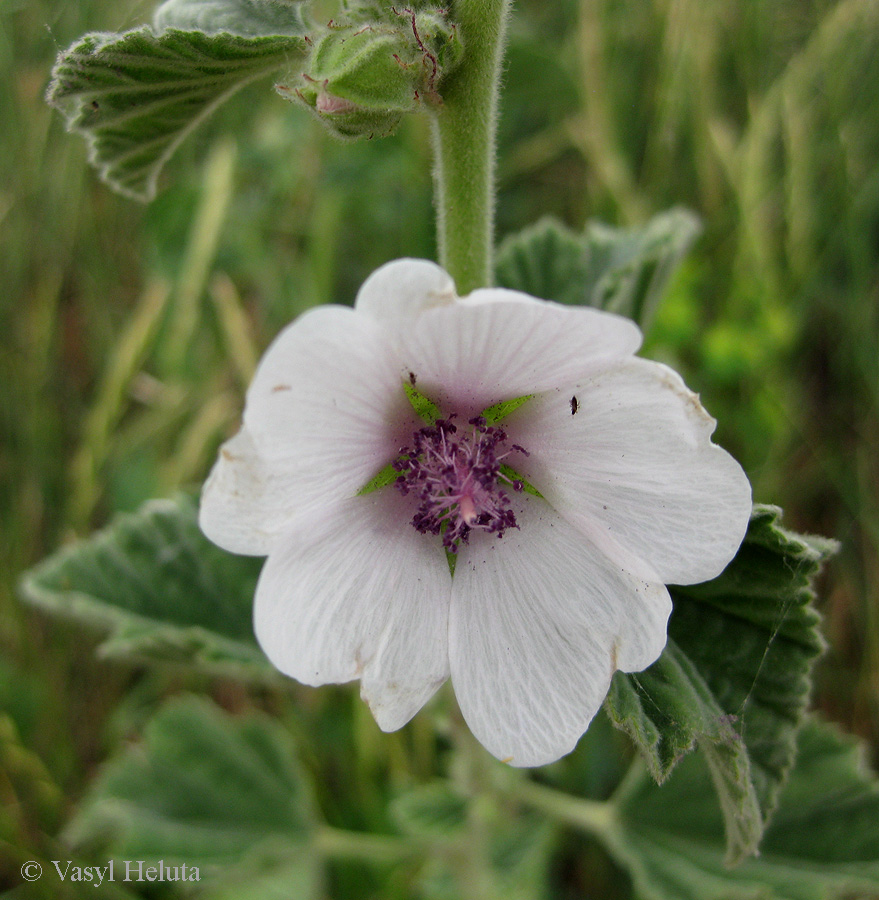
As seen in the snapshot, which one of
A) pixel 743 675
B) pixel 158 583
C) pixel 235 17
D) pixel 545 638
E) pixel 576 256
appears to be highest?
pixel 235 17

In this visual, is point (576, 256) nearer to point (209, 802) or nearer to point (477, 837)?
point (477, 837)

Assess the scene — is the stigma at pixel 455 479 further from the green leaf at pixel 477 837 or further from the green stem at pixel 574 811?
the green stem at pixel 574 811

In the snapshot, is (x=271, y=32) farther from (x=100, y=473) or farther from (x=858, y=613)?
(x=858, y=613)

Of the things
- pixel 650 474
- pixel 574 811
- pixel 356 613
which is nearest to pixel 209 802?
pixel 574 811

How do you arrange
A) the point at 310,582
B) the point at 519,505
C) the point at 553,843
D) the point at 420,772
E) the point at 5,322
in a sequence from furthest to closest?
the point at 5,322 → the point at 420,772 → the point at 553,843 → the point at 519,505 → the point at 310,582

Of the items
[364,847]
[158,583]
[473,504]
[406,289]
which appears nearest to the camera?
[406,289]

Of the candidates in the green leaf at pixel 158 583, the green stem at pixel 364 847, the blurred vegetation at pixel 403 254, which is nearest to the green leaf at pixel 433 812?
the green stem at pixel 364 847

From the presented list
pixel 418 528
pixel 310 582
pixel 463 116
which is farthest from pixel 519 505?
pixel 463 116
